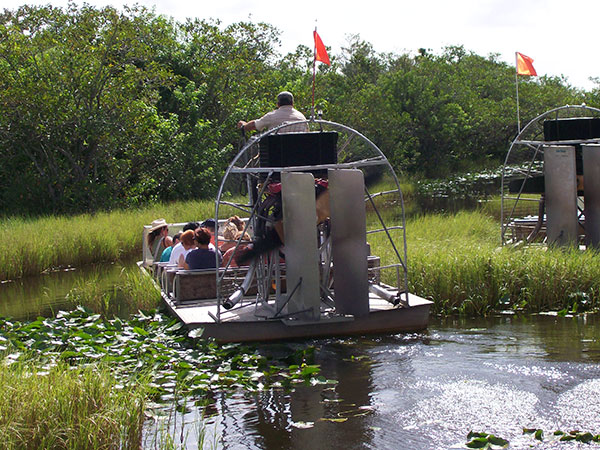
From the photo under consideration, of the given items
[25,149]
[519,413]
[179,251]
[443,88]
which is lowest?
[519,413]

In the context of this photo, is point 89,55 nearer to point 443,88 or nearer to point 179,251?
point 179,251

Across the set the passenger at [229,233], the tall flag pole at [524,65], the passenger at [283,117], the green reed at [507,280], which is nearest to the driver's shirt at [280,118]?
the passenger at [283,117]

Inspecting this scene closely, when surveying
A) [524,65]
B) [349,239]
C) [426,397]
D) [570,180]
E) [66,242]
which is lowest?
[426,397]

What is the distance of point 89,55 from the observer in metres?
24.7

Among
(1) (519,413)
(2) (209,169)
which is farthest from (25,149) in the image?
(1) (519,413)

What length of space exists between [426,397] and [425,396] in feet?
0.10

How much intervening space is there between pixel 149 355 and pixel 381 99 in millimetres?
29911

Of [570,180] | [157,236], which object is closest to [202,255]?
[157,236]

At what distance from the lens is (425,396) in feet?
23.2

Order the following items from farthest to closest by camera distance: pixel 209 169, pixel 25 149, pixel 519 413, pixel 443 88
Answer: pixel 443 88 < pixel 209 169 < pixel 25 149 < pixel 519 413

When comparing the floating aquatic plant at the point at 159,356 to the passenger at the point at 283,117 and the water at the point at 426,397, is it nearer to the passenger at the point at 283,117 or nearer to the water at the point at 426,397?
the water at the point at 426,397

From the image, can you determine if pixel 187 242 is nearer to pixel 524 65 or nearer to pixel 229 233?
pixel 229 233

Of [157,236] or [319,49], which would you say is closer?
[319,49]

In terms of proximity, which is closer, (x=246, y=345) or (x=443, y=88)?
(x=246, y=345)
